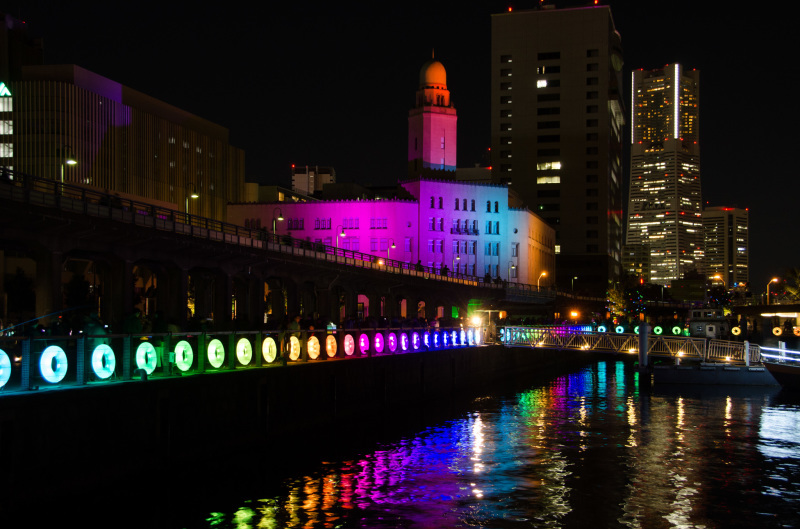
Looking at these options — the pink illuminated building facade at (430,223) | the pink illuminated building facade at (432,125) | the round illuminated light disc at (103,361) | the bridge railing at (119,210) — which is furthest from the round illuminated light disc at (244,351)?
the pink illuminated building facade at (432,125)

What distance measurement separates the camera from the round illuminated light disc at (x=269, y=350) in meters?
37.2

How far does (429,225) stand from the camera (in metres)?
143

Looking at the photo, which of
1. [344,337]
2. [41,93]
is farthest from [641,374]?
[41,93]

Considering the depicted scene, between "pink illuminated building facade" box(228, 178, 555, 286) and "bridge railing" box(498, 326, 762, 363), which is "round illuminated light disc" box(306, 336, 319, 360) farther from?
"pink illuminated building facade" box(228, 178, 555, 286)

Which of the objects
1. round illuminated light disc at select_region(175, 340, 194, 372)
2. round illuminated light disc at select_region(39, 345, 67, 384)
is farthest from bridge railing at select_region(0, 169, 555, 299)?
round illuminated light disc at select_region(39, 345, 67, 384)

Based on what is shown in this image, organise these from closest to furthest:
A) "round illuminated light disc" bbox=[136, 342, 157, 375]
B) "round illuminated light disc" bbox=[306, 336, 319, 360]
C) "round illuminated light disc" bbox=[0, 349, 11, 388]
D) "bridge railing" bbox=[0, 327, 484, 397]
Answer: "round illuminated light disc" bbox=[0, 349, 11, 388], "bridge railing" bbox=[0, 327, 484, 397], "round illuminated light disc" bbox=[136, 342, 157, 375], "round illuminated light disc" bbox=[306, 336, 319, 360]

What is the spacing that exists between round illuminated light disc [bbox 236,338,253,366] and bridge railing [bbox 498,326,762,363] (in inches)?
1580

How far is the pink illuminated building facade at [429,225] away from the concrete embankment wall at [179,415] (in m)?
88.2

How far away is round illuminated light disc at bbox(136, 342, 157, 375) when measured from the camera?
2905 cm

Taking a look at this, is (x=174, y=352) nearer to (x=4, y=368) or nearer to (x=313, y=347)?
(x=4, y=368)

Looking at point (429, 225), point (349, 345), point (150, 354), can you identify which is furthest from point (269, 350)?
point (429, 225)

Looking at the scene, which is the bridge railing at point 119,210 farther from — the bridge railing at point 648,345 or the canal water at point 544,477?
the canal water at point 544,477

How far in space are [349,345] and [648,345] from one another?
107 feet

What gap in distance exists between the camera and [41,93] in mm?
143875
